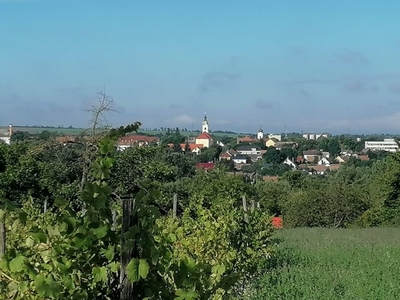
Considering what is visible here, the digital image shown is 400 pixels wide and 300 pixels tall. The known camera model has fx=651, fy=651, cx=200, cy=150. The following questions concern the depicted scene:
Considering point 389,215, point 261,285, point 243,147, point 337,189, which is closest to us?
point 261,285

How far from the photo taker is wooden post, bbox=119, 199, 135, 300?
2.34 m

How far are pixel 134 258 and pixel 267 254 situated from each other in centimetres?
1013

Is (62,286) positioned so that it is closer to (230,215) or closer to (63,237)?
(63,237)

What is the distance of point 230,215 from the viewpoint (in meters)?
10.5

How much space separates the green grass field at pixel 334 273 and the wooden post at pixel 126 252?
19.4 ft

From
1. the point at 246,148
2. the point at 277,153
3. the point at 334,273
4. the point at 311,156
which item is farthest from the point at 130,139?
the point at 246,148

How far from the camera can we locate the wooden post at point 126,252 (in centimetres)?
234

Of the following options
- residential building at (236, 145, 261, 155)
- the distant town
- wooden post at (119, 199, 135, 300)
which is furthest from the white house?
wooden post at (119, 199, 135, 300)

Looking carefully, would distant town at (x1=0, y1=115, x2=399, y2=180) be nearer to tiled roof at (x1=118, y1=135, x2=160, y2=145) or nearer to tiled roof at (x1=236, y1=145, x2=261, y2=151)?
tiled roof at (x1=236, y1=145, x2=261, y2=151)

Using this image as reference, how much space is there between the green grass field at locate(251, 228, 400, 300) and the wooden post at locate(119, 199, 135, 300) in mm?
5907

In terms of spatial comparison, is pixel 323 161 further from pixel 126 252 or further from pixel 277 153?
pixel 126 252

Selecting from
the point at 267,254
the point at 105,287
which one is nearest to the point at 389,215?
the point at 267,254

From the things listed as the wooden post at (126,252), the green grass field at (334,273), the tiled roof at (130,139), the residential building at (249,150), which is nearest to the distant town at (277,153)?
the residential building at (249,150)

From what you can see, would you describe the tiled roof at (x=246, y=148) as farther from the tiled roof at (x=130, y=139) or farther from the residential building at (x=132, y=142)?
the residential building at (x=132, y=142)
